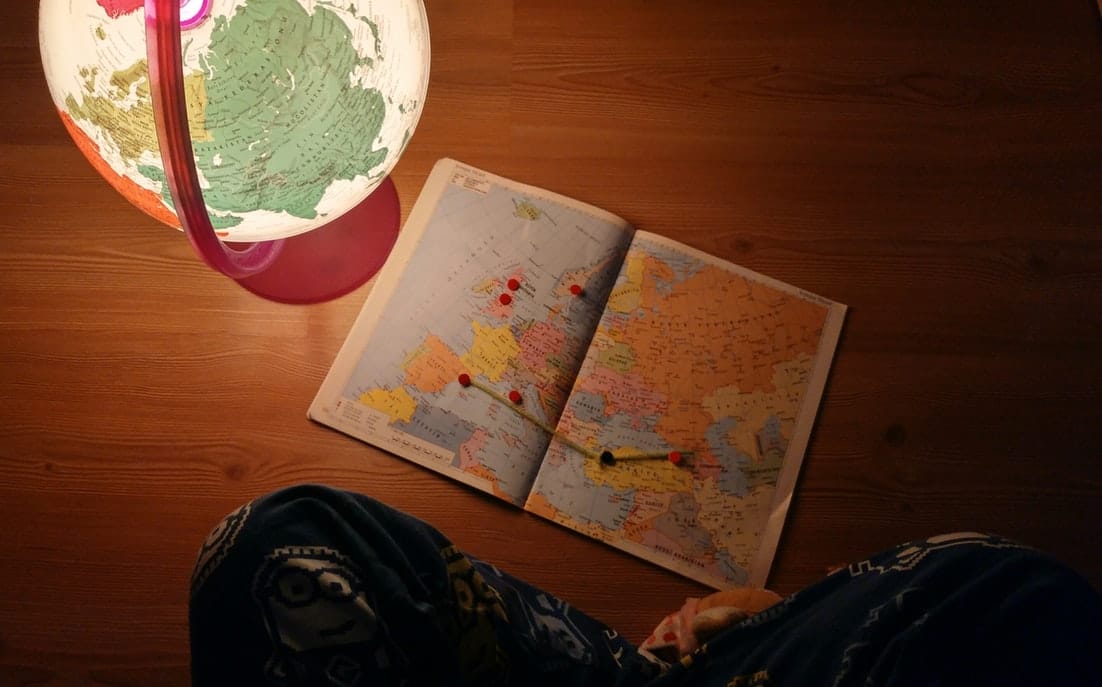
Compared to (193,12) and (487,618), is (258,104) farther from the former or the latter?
(487,618)

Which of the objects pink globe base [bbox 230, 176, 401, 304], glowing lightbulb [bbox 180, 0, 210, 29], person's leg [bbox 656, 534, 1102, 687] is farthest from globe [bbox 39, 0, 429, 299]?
person's leg [bbox 656, 534, 1102, 687]

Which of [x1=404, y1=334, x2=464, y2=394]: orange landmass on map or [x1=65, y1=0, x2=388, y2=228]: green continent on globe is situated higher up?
[x1=65, y1=0, x2=388, y2=228]: green continent on globe

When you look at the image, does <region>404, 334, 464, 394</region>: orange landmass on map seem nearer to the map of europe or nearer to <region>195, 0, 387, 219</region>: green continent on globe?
the map of europe

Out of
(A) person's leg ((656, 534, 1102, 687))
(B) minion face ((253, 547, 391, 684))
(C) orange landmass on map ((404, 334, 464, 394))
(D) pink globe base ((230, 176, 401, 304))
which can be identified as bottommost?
(B) minion face ((253, 547, 391, 684))

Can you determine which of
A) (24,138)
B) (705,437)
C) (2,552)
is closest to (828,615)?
(705,437)

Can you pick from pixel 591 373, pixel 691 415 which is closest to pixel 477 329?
pixel 591 373

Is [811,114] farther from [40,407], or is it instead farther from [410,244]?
[40,407]

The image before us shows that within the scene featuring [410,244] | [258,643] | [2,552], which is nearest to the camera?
[258,643]
